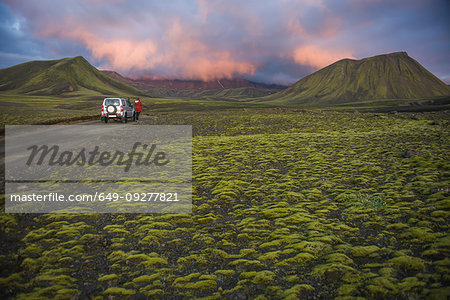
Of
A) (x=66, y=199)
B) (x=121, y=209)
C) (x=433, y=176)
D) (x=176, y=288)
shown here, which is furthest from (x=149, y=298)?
(x=433, y=176)

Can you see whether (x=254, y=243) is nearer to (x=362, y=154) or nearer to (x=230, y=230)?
(x=230, y=230)

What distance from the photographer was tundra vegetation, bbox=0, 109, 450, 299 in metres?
5.84

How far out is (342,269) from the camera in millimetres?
6297

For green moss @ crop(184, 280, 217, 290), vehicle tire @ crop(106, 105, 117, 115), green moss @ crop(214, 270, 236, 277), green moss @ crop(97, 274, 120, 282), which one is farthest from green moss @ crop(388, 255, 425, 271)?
vehicle tire @ crop(106, 105, 117, 115)

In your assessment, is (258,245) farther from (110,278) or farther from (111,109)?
(111,109)

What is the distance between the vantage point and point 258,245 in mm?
7844

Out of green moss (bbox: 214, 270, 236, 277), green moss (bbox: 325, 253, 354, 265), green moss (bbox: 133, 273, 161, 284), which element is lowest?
green moss (bbox: 133, 273, 161, 284)

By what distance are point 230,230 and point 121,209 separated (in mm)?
5016

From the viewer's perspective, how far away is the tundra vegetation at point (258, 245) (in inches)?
230

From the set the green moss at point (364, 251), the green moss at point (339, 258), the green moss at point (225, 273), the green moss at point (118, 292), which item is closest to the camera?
the green moss at point (118, 292)

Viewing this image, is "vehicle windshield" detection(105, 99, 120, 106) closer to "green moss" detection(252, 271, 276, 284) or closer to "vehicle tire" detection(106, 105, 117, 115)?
"vehicle tire" detection(106, 105, 117, 115)

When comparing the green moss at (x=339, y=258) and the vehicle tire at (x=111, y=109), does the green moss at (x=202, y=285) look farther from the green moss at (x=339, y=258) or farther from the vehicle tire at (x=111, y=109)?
the vehicle tire at (x=111, y=109)

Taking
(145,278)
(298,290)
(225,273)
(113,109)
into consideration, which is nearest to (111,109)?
(113,109)

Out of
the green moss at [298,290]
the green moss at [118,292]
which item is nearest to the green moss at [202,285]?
the green moss at [118,292]
